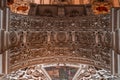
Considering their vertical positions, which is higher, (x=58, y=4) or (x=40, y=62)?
(x=58, y=4)

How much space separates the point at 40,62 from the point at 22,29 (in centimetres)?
259

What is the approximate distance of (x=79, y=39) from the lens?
79.2ft

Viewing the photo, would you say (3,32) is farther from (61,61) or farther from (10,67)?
(61,61)

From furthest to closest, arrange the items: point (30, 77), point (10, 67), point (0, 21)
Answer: point (30, 77) → point (10, 67) → point (0, 21)

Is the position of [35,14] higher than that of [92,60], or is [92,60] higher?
[35,14]

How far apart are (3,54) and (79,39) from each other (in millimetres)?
4500

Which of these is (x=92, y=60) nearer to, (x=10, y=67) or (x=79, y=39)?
(x=79, y=39)

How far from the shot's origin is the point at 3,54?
864 inches

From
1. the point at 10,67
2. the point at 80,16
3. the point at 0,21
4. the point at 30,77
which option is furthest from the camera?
the point at 30,77

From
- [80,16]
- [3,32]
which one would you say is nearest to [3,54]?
[3,32]

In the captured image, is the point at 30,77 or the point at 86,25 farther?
the point at 30,77

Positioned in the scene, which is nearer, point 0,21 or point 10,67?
point 0,21

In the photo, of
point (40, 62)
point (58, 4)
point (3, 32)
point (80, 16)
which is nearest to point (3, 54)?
point (3, 32)

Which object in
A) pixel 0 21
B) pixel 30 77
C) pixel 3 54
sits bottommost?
pixel 30 77
